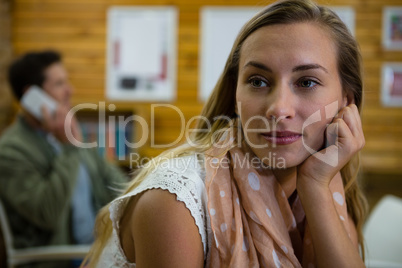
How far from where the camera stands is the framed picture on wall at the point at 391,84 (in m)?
3.21

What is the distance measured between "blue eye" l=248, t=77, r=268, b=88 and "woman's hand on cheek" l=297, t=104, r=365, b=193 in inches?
7.8

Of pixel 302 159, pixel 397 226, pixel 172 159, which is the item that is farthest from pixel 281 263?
pixel 397 226

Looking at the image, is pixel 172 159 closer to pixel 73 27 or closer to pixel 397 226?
pixel 397 226

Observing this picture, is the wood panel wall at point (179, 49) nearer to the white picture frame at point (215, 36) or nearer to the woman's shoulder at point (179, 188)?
the white picture frame at point (215, 36)

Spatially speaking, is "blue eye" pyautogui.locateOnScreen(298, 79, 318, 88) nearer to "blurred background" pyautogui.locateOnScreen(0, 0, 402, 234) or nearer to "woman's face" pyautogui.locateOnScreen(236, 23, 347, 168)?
"woman's face" pyautogui.locateOnScreen(236, 23, 347, 168)

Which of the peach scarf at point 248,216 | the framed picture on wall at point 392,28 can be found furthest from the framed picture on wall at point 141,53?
the peach scarf at point 248,216

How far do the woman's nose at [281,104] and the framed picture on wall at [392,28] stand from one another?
8.29ft

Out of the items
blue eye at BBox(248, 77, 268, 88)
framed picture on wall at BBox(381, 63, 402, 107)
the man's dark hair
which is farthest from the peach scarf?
framed picture on wall at BBox(381, 63, 402, 107)

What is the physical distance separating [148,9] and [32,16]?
0.96 metres

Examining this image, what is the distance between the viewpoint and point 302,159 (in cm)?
108

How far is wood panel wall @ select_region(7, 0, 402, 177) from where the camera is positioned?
3.21m

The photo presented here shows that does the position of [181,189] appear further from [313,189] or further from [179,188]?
[313,189]

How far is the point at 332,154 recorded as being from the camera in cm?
109

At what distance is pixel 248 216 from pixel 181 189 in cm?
19
